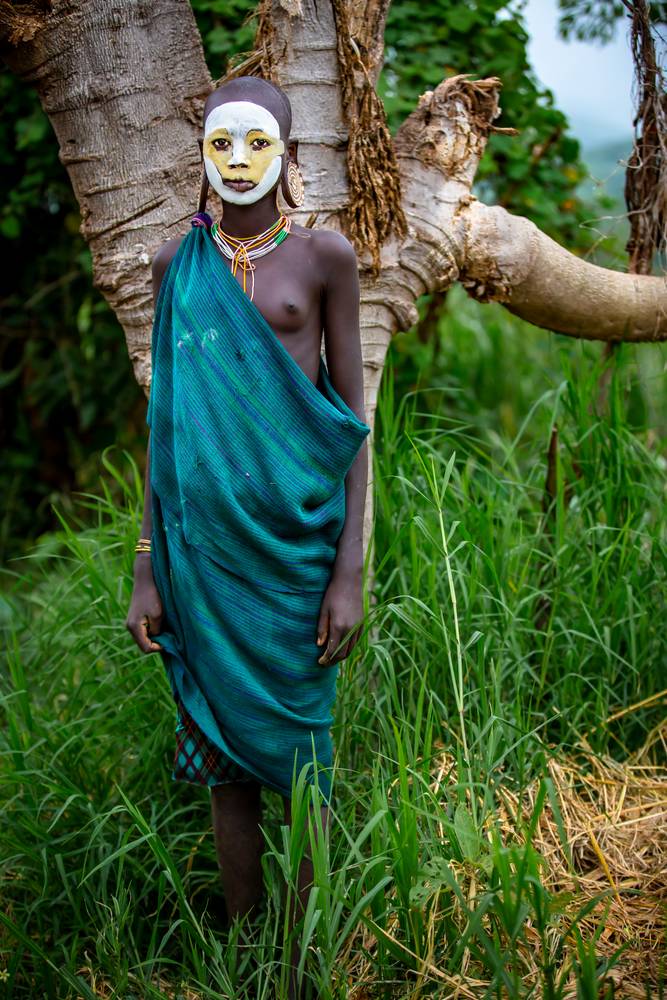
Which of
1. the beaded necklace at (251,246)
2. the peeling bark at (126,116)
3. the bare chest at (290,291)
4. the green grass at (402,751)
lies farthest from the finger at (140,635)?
the peeling bark at (126,116)

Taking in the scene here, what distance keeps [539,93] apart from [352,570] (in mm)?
2441

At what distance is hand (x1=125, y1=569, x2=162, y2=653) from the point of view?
1994 mm

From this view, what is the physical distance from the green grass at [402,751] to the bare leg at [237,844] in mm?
46

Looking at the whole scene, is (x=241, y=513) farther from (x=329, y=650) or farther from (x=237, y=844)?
(x=237, y=844)

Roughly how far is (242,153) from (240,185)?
0.18ft

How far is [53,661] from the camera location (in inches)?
119

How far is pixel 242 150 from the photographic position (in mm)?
1805

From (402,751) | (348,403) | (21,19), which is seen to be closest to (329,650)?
(402,751)

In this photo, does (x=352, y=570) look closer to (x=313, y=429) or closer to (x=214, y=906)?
(x=313, y=429)

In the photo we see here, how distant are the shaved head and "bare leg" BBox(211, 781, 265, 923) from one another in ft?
4.40

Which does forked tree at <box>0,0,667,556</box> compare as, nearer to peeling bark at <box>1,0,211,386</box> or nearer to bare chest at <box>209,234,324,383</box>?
peeling bark at <box>1,0,211,386</box>

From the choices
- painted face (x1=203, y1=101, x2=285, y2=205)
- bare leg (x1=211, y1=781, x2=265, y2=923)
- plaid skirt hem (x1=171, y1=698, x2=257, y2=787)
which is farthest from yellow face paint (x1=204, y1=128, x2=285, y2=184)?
bare leg (x1=211, y1=781, x2=265, y2=923)

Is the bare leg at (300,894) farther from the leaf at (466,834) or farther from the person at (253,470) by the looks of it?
the leaf at (466,834)

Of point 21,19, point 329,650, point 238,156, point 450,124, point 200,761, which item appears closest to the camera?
point 238,156
